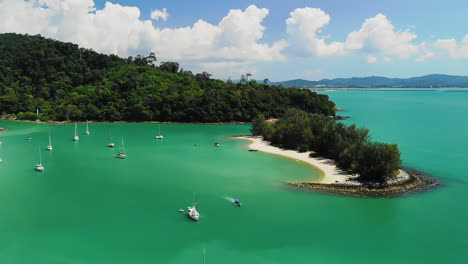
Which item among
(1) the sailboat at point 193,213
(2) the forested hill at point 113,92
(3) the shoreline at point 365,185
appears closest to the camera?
(1) the sailboat at point 193,213

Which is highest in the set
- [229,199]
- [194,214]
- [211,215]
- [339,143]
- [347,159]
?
[339,143]

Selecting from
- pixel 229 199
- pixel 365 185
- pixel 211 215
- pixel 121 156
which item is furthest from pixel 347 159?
pixel 121 156

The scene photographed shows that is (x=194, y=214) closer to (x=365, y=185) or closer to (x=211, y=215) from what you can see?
(x=211, y=215)

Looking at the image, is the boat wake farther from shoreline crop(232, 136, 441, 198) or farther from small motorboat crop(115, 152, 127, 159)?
small motorboat crop(115, 152, 127, 159)

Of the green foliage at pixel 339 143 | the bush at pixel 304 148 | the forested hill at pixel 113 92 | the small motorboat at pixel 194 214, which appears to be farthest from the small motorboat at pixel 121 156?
the forested hill at pixel 113 92

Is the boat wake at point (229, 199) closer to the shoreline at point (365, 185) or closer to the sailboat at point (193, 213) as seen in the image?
the sailboat at point (193, 213)

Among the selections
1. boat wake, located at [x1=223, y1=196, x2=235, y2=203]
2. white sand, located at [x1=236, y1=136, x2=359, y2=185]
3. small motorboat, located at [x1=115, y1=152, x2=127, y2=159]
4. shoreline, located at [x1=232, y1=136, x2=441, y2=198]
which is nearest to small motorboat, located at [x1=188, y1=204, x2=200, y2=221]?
boat wake, located at [x1=223, y1=196, x2=235, y2=203]
